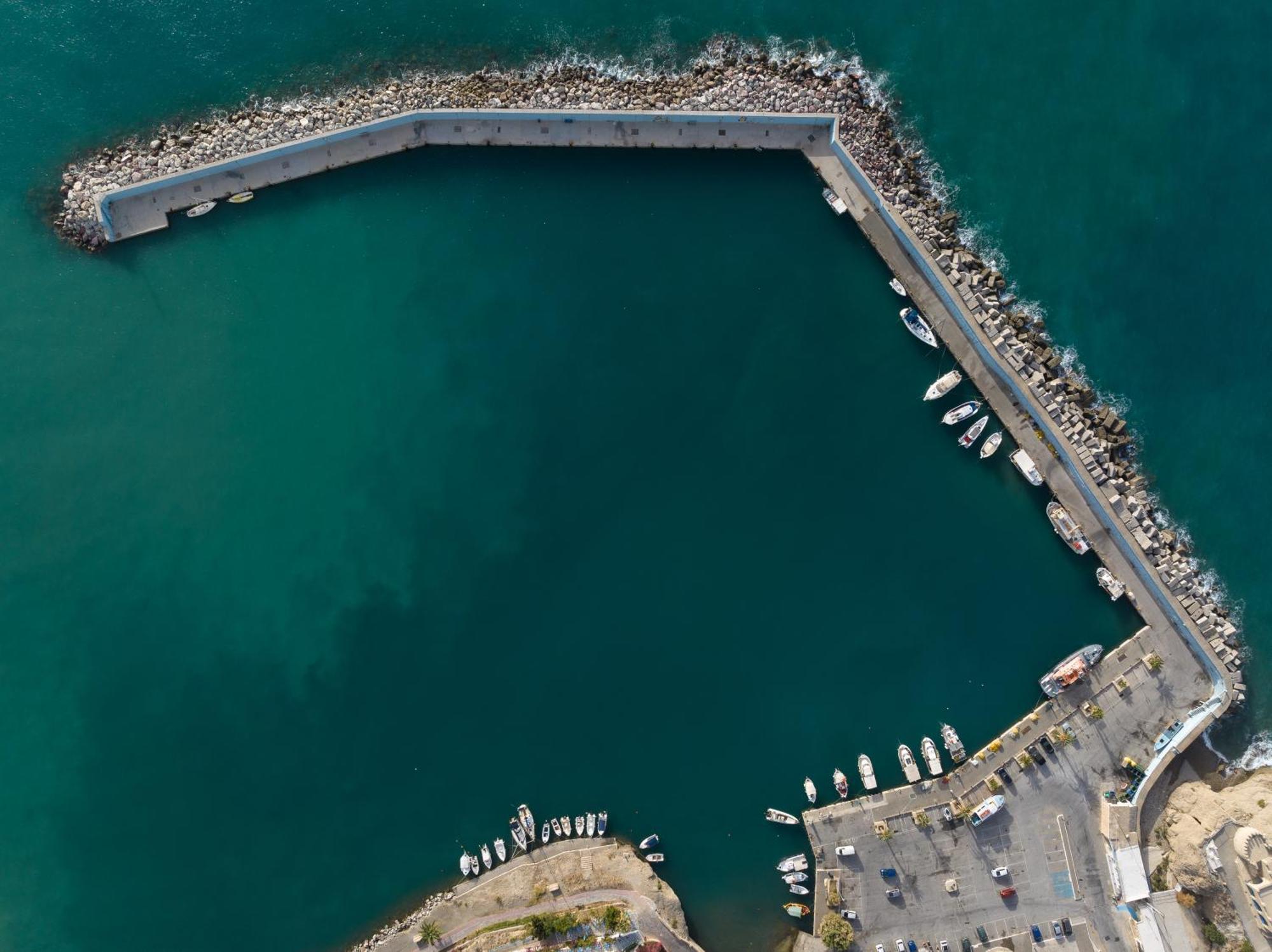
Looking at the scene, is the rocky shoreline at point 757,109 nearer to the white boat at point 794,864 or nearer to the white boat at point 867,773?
the white boat at point 867,773

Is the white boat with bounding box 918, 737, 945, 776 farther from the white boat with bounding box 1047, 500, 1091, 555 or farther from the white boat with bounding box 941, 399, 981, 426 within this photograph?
the white boat with bounding box 941, 399, 981, 426

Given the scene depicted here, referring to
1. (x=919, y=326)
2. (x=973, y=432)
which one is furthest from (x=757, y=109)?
(x=973, y=432)

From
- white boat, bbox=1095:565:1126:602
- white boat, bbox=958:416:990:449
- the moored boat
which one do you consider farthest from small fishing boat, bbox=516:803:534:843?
white boat, bbox=1095:565:1126:602

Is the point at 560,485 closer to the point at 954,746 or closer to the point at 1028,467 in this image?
the point at 1028,467

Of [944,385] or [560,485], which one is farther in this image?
[560,485]

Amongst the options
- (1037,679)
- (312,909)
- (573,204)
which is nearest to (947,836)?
(1037,679)

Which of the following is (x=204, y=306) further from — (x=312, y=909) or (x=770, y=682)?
(x=770, y=682)
